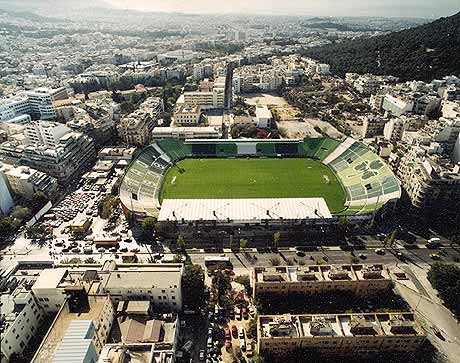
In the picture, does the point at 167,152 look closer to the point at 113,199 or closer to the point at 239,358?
the point at 113,199

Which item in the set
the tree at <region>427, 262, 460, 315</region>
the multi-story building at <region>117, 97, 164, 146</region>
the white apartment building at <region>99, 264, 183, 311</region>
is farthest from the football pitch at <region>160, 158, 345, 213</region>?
the white apartment building at <region>99, 264, 183, 311</region>

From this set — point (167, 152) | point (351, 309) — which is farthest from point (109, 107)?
point (351, 309)

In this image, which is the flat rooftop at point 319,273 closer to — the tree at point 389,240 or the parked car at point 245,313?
the parked car at point 245,313

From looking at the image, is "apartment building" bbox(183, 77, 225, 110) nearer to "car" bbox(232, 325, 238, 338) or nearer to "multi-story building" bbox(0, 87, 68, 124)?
"multi-story building" bbox(0, 87, 68, 124)

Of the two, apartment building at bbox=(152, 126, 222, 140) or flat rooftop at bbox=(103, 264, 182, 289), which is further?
apartment building at bbox=(152, 126, 222, 140)

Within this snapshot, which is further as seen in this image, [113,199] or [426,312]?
[113,199]
